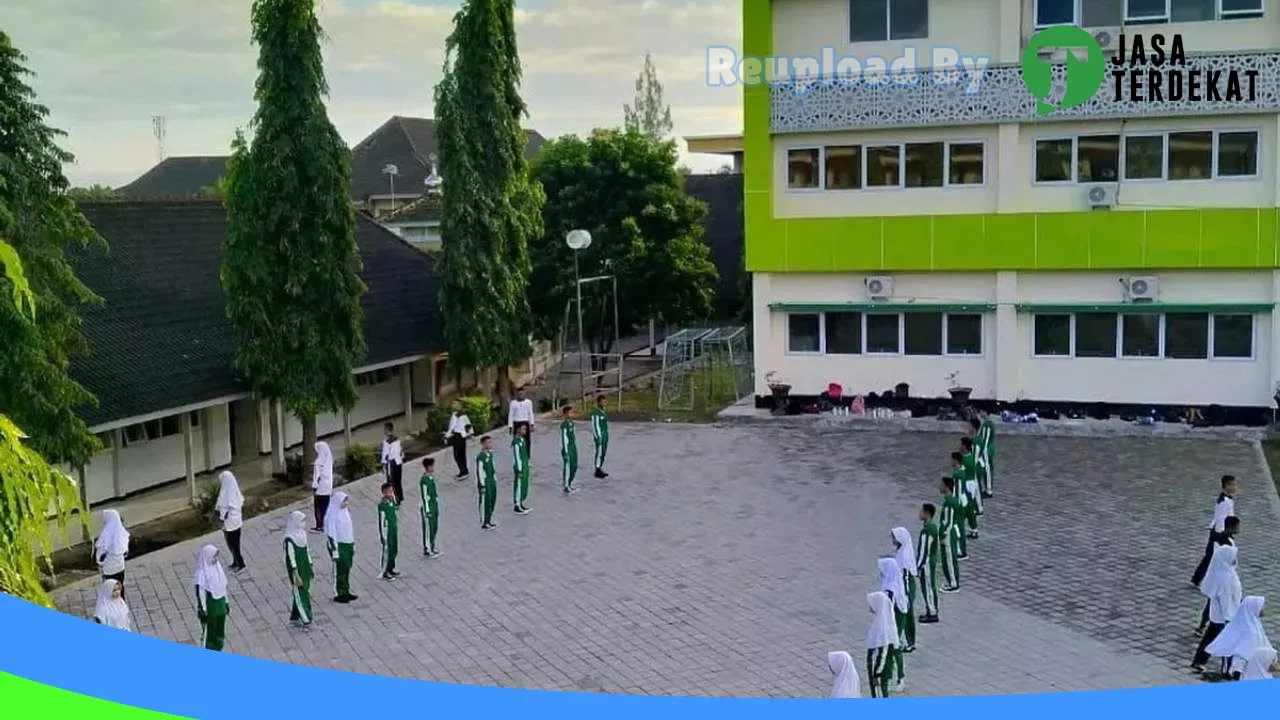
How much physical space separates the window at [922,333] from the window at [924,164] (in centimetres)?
213

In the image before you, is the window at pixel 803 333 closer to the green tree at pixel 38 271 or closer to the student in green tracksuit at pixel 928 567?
the student in green tracksuit at pixel 928 567

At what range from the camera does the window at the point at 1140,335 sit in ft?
64.0

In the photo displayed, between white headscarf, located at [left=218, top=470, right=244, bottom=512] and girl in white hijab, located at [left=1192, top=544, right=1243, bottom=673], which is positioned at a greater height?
white headscarf, located at [left=218, top=470, right=244, bottom=512]

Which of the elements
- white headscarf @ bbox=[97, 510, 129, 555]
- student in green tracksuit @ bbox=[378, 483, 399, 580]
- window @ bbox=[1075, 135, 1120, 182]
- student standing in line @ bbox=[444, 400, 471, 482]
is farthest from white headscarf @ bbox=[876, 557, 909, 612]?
window @ bbox=[1075, 135, 1120, 182]

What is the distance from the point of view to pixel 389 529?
1194 cm

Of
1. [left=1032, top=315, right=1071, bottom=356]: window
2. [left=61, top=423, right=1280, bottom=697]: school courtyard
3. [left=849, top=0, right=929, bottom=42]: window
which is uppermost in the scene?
[left=849, top=0, right=929, bottom=42]: window

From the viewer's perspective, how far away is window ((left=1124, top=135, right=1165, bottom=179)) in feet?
63.1

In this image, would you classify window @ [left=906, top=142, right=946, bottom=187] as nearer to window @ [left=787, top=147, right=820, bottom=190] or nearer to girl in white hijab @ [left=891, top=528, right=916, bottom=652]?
window @ [left=787, top=147, right=820, bottom=190]

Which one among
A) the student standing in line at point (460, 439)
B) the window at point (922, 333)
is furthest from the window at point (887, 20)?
the student standing in line at point (460, 439)

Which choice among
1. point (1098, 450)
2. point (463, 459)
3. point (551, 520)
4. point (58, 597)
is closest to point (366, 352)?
point (463, 459)

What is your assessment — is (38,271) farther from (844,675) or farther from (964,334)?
(964,334)

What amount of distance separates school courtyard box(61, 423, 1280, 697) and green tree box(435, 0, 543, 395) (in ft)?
16.3

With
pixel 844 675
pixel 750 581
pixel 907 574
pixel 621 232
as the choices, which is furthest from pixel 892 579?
pixel 621 232

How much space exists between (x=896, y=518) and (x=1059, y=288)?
7371mm
